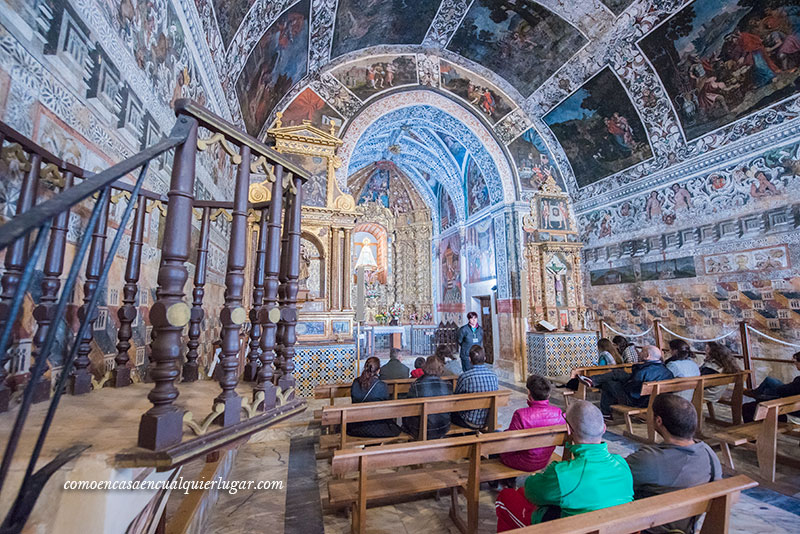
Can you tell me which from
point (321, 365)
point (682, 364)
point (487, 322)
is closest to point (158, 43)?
point (321, 365)

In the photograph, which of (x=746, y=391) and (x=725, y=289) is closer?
(x=746, y=391)

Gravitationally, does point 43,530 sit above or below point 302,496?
above

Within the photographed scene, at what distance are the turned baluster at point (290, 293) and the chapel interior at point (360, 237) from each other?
0.02m

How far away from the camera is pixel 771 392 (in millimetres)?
4168

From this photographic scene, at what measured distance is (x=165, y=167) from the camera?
3.54m

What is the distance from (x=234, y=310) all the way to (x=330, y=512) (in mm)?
2354

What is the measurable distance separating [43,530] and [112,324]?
80.9 inches

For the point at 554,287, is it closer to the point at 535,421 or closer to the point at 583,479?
the point at 535,421

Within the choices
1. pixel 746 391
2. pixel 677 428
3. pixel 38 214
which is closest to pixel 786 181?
pixel 746 391

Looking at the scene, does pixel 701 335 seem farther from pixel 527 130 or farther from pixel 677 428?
pixel 677 428

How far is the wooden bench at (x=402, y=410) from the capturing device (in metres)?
3.02

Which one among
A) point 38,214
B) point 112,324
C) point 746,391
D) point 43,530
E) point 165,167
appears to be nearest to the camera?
point 38,214

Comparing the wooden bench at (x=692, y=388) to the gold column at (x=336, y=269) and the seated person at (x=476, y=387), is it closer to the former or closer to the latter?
the seated person at (x=476, y=387)

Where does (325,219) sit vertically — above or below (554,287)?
above
